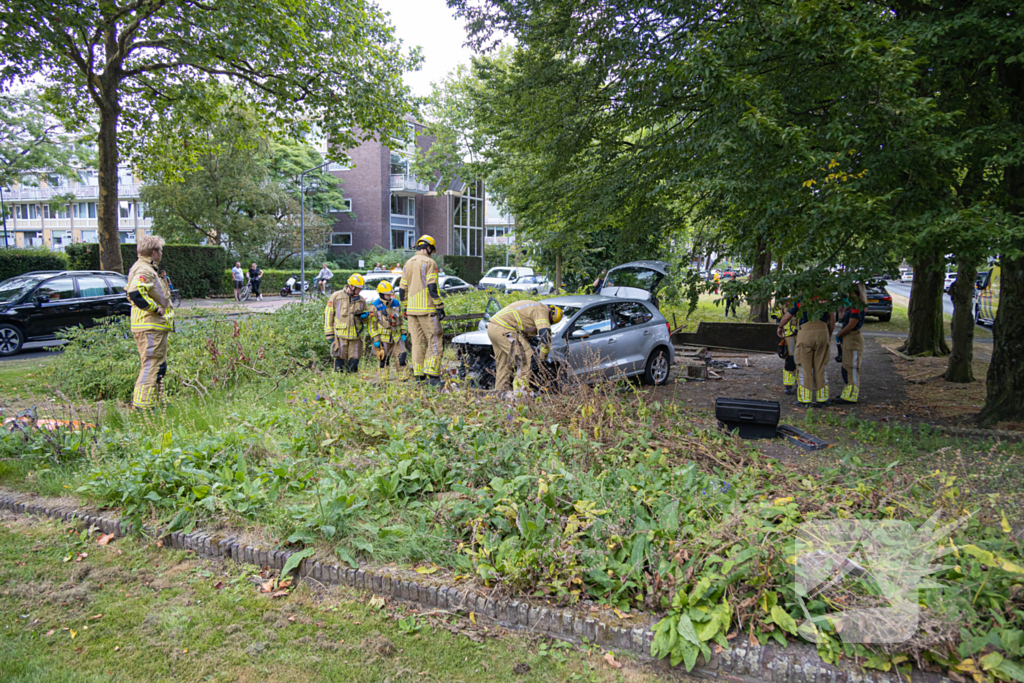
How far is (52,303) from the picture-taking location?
1384 centimetres

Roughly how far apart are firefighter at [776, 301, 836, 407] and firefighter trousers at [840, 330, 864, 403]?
31 cm

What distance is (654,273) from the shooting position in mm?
15578

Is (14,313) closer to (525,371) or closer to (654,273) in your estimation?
(525,371)

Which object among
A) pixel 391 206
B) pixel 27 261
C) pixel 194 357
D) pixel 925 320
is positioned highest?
pixel 391 206

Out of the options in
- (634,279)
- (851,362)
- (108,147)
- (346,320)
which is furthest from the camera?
(634,279)

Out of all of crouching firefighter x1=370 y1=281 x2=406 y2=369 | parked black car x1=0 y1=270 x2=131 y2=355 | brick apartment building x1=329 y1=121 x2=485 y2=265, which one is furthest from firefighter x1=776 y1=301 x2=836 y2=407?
brick apartment building x1=329 y1=121 x2=485 y2=265

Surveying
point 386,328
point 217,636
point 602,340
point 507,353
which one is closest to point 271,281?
point 386,328

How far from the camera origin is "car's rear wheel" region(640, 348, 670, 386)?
1035cm

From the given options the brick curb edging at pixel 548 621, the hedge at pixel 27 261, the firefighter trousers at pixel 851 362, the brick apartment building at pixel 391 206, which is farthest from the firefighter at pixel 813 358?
the brick apartment building at pixel 391 206

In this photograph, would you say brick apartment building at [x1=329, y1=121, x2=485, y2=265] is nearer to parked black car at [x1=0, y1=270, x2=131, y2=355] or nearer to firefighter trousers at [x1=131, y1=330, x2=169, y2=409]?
parked black car at [x1=0, y1=270, x2=131, y2=355]

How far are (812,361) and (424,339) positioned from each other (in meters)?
5.34

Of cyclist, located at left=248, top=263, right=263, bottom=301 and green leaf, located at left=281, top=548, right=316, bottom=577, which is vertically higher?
cyclist, located at left=248, top=263, right=263, bottom=301

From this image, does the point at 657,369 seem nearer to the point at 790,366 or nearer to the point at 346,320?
the point at 790,366

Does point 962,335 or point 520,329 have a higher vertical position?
point 520,329
